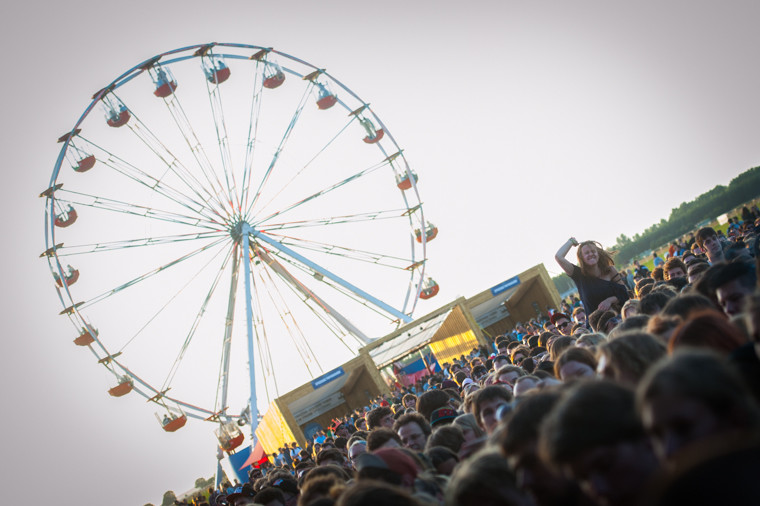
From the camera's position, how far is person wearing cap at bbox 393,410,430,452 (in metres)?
5.59

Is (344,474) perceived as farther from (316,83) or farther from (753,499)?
(316,83)

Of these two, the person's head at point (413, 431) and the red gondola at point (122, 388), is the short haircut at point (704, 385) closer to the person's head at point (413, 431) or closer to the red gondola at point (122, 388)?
the person's head at point (413, 431)

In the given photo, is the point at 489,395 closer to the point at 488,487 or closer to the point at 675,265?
the point at 488,487

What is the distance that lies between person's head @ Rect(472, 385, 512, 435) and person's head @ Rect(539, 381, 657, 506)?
2.41 m

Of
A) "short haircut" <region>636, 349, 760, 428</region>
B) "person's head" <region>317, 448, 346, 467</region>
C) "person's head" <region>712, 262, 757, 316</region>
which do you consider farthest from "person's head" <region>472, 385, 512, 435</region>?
"person's head" <region>317, 448, 346, 467</region>

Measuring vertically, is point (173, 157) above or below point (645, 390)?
above

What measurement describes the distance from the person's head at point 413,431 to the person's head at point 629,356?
2674 millimetres

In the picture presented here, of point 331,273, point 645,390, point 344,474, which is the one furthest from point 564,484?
point 331,273

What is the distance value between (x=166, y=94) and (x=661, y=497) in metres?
24.1

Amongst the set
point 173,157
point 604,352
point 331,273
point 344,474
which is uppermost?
point 173,157

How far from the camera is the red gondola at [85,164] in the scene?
23219mm

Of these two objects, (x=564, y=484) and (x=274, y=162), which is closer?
(x=564, y=484)

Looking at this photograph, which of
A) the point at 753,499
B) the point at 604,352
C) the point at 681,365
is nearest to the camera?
the point at 753,499

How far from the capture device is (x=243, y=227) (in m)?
23.5
